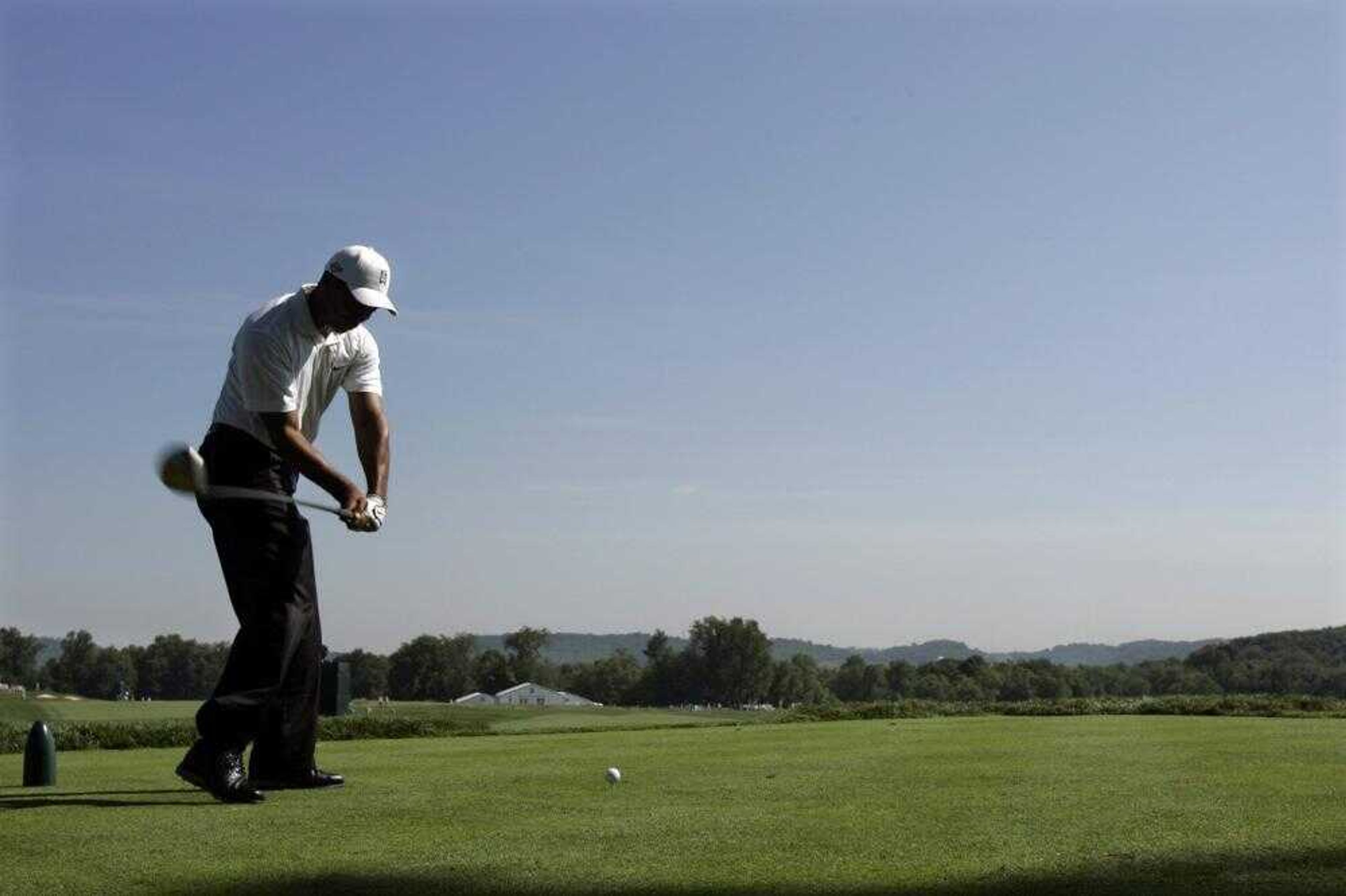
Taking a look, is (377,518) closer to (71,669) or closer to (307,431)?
(307,431)

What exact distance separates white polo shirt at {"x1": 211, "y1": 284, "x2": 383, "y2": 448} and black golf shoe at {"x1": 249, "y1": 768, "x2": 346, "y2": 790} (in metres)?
1.75

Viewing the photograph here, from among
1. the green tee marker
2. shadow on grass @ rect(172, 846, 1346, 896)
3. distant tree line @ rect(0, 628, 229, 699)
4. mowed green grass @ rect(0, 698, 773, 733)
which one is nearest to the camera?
shadow on grass @ rect(172, 846, 1346, 896)

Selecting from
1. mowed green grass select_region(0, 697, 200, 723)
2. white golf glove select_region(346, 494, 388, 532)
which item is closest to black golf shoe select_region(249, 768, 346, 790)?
white golf glove select_region(346, 494, 388, 532)

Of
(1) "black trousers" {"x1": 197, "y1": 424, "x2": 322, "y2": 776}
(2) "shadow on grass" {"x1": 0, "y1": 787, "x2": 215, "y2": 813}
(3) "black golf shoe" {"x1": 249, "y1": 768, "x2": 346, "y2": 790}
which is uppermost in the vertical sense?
(1) "black trousers" {"x1": 197, "y1": 424, "x2": 322, "y2": 776}

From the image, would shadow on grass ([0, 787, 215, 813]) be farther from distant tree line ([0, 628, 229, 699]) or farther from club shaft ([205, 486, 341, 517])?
distant tree line ([0, 628, 229, 699])

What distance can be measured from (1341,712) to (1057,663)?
2177 inches

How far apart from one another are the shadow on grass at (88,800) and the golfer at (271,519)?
0.22 meters

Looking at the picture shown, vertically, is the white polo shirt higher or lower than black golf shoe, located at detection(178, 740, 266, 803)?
higher

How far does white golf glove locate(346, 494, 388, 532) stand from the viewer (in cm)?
752

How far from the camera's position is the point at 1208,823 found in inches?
248

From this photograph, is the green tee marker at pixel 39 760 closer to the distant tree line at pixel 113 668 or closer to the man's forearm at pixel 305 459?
the man's forearm at pixel 305 459

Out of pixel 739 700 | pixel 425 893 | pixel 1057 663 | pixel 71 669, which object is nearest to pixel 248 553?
pixel 425 893

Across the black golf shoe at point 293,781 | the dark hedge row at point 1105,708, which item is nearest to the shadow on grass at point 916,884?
the black golf shoe at point 293,781

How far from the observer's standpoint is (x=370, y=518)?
7555mm
